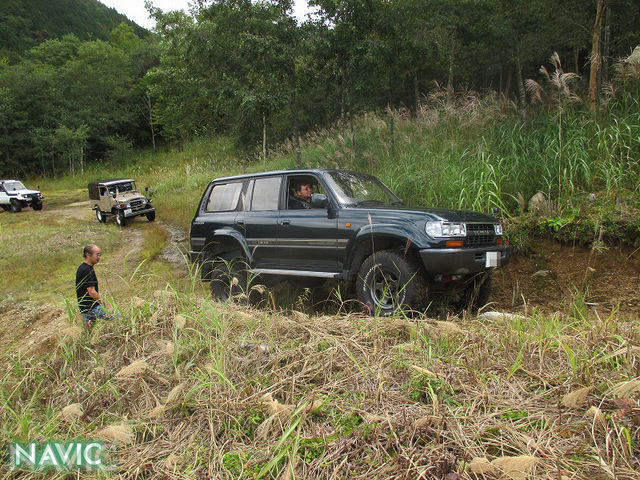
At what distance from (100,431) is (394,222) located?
3.16 m

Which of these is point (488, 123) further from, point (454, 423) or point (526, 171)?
point (454, 423)

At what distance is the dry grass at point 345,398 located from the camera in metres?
1.75

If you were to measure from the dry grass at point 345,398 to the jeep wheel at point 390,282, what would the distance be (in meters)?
0.94

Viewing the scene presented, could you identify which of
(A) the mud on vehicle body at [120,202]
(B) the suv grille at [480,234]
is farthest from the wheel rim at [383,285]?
(A) the mud on vehicle body at [120,202]

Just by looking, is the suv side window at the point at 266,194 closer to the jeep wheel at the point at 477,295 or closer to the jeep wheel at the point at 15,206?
the jeep wheel at the point at 477,295

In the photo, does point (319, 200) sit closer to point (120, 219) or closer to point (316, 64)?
point (316, 64)

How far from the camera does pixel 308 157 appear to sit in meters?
12.3

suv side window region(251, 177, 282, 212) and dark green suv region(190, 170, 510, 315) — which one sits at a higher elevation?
suv side window region(251, 177, 282, 212)

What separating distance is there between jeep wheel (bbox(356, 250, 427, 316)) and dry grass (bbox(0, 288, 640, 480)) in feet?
3.08

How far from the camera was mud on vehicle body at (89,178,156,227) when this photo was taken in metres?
15.1

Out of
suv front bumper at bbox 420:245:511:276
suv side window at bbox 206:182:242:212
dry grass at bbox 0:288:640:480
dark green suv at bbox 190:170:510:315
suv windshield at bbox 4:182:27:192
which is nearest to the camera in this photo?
dry grass at bbox 0:288:640:480

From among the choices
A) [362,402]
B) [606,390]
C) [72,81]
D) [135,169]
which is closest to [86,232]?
[362,402]

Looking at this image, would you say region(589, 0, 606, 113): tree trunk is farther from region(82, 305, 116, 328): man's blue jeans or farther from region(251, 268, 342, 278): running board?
region(82, 305, 116, 328): man's blue jeans

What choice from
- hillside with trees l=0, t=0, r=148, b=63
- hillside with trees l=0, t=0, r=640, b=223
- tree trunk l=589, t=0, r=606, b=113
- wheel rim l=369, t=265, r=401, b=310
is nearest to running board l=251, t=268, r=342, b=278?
wheel rim l=369, t=265, r=401, b=310
